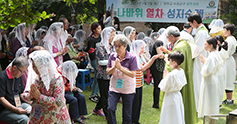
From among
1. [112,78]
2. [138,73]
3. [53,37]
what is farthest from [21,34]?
[138,73]

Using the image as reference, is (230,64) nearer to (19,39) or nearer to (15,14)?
(19,39)

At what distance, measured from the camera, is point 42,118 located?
276 centimetres

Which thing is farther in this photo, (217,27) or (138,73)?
(217,27)

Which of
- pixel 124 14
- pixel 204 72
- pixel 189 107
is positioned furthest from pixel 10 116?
pixel 124 14

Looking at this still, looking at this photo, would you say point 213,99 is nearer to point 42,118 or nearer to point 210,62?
point 210,62

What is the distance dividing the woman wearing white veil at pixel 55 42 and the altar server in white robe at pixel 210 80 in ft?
9.18

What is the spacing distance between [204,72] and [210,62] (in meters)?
0.22

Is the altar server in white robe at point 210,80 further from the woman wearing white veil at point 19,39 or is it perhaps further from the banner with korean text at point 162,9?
the banner with korean text at point 162,9

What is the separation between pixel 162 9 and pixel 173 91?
7092mm

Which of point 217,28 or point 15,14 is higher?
point 217,28

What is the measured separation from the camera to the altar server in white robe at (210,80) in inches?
178

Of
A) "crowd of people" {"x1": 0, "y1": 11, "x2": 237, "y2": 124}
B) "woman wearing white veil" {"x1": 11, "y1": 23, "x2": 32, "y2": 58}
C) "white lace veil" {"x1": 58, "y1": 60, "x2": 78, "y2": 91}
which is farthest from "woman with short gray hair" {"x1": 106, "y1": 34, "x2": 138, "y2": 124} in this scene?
"woman wearing white veil" {"x1": 11, "y1": 23, "x2": 32, "y2": 58}

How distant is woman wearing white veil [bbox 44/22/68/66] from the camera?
484cm

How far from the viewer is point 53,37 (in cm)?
489
